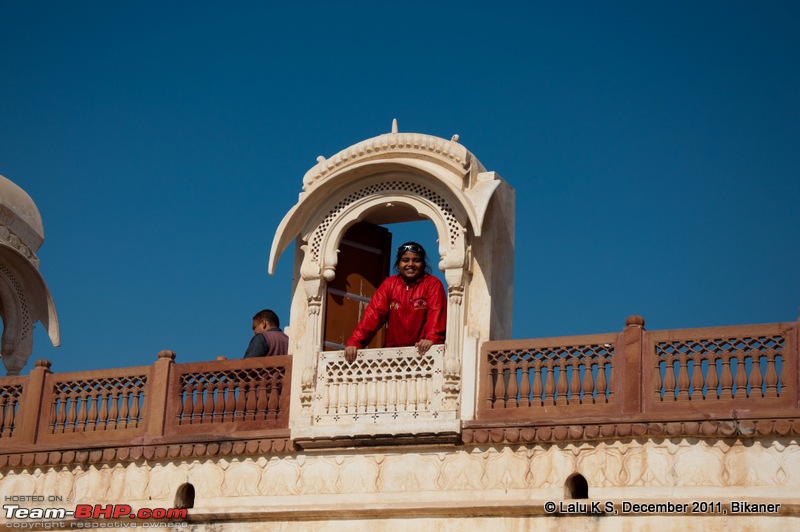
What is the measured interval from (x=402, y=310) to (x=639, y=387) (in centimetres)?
252

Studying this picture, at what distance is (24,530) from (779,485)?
6.99 m

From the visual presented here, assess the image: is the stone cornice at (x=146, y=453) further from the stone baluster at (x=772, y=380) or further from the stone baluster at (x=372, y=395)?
the stone baluster at (x=772, y=380)

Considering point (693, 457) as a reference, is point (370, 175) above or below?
above

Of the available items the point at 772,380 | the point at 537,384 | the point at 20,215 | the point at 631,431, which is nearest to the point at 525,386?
the point at 537,384

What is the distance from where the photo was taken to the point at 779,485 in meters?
12.3

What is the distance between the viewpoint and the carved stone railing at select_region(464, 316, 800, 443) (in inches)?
491

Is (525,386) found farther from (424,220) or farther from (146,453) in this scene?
(146,453)

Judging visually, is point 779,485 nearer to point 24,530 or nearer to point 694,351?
point 694,351

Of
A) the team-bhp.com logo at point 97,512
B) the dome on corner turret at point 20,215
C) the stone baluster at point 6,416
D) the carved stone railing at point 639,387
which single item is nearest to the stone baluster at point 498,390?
the carved stone railing at point 639,387

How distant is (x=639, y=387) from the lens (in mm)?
12961

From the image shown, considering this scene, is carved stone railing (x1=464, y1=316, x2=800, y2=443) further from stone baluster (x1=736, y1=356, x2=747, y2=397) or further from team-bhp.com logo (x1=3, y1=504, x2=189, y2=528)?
team-bhp.com logo (x1=3, y1=504, x2=189, y2=528)

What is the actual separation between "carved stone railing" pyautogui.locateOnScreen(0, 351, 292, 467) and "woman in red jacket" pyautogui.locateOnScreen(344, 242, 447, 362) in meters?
0.81

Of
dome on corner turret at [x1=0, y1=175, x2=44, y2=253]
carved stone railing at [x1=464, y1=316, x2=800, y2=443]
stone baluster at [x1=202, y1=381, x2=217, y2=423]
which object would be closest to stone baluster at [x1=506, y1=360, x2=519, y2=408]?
carved stone railing at [x1=464, y1=316, x2=800, y2=443]

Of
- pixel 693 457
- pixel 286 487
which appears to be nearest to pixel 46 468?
pixel 286 487
